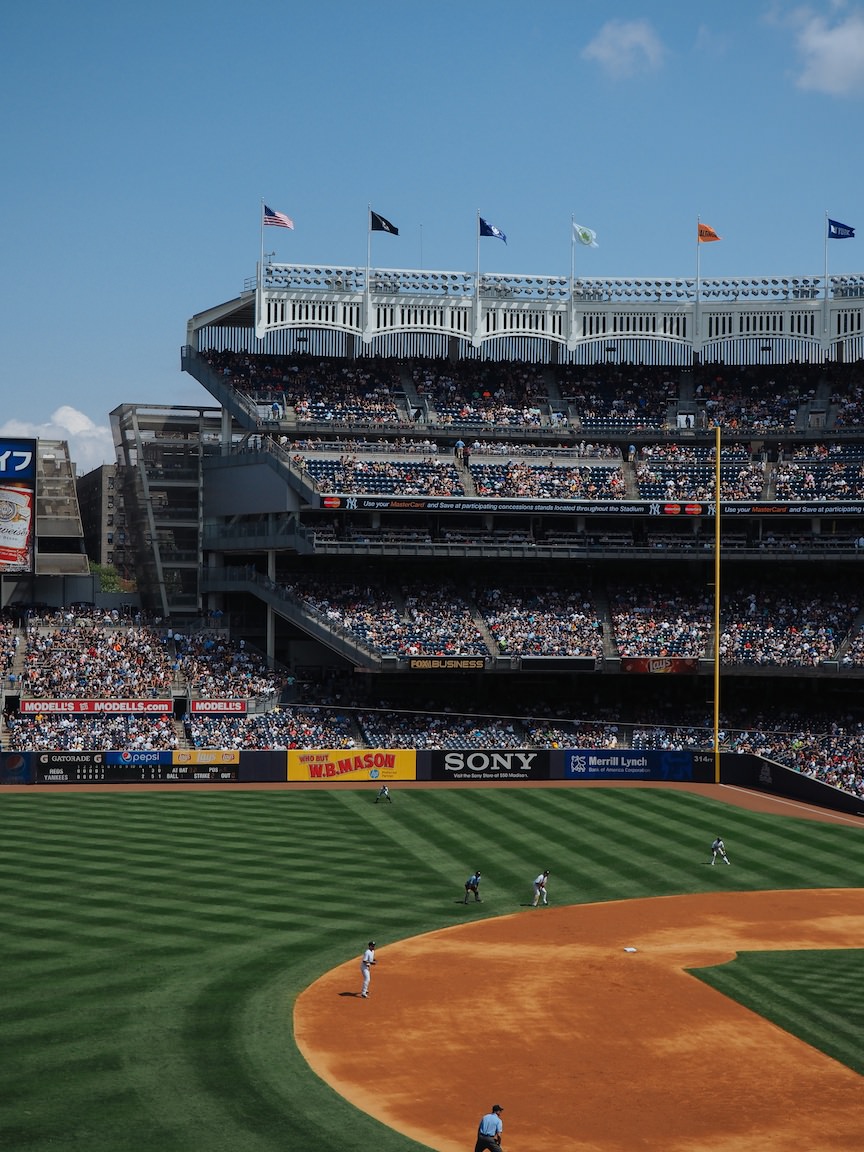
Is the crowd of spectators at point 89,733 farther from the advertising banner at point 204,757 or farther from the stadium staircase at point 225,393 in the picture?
the stadium staircase at point 225,393

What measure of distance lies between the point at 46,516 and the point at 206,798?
25.3 m

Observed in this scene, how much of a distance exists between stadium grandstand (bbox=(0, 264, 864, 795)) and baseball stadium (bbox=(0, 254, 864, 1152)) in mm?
249

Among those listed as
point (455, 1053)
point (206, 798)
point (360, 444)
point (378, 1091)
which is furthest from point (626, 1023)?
point (360, 444)

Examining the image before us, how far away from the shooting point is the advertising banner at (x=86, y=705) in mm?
59906

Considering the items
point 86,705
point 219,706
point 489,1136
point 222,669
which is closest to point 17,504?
point 86,705

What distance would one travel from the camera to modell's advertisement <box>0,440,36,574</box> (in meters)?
65.7

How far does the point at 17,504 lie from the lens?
218 feet

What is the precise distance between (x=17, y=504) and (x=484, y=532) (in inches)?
918

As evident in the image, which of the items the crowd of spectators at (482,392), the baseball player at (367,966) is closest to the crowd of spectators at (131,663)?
the crowd of spectators at (482,392)

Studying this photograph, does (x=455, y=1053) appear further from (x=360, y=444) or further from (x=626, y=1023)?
(x=360, y=444)

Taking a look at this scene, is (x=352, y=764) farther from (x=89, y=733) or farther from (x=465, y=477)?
(x=465, y=477)

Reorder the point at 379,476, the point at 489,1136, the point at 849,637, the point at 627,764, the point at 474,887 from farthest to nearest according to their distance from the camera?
the point at 379,476, the point at 849,637, the point at 627,764, the point at 474,887, the point at 489,1136

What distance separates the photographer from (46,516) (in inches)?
2896

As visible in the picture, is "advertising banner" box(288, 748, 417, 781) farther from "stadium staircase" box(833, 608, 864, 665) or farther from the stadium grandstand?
"stadium staircase" box(833, 608, 864, 665)
